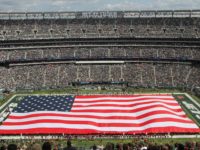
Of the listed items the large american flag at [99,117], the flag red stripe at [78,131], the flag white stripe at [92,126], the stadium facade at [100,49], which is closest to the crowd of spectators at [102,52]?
the stadium facade at [100,49]

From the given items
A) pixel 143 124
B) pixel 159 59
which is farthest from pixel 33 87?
pixel 143 124

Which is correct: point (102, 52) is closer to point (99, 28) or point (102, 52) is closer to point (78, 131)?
point (99, 28)

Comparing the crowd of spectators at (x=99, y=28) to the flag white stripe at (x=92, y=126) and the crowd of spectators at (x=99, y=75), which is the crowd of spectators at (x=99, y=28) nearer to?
the crowd of spectators at (x=99, y=75)

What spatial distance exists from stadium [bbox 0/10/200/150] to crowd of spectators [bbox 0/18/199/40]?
0.79 ft

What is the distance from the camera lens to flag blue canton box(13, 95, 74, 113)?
58838 mm

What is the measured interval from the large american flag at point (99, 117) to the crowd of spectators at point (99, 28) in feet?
108

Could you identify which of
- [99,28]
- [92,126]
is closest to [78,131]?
[92,126]

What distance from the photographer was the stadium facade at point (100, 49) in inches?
3273

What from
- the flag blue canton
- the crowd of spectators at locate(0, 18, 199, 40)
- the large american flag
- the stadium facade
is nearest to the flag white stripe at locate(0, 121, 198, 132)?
the large american flag

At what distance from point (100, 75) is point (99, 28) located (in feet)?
57.7

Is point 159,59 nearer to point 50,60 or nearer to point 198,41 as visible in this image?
point 198,41

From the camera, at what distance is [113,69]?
85.9 meters

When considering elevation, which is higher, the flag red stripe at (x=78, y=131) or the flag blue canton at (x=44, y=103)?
the flag blue canton at (x=44, y=103)

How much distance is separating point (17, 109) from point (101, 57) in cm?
3306
